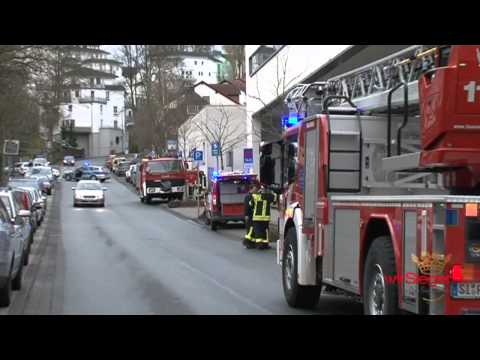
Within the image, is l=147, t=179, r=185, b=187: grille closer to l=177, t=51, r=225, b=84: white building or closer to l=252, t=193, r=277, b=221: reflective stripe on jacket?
l=252, t=193, r=277, b=221: reflective stripe on jacket

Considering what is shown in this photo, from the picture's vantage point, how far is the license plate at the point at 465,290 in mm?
6410

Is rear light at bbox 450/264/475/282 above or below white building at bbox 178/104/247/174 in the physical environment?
below

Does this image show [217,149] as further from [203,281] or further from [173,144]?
[203,281]

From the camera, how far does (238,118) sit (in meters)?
59.2

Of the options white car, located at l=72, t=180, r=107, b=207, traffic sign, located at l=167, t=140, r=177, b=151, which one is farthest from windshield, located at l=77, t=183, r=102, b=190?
traffic sign, located at l=167, t=140, r=177, b=151

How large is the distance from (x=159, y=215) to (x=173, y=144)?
542 inches

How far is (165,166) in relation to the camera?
4734 cm

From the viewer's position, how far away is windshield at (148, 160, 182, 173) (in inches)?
1855

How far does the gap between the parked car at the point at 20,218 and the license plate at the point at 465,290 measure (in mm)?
8818

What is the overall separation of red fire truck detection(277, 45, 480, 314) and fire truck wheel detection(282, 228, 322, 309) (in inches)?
0.8

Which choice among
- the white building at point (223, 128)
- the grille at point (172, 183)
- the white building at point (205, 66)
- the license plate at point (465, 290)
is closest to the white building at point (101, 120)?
the white building at point (205, 66)

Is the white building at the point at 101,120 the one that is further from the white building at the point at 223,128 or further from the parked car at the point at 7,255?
the parked car at the point at 7,255

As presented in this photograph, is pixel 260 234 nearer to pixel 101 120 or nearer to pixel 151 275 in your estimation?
pixel 151 275
